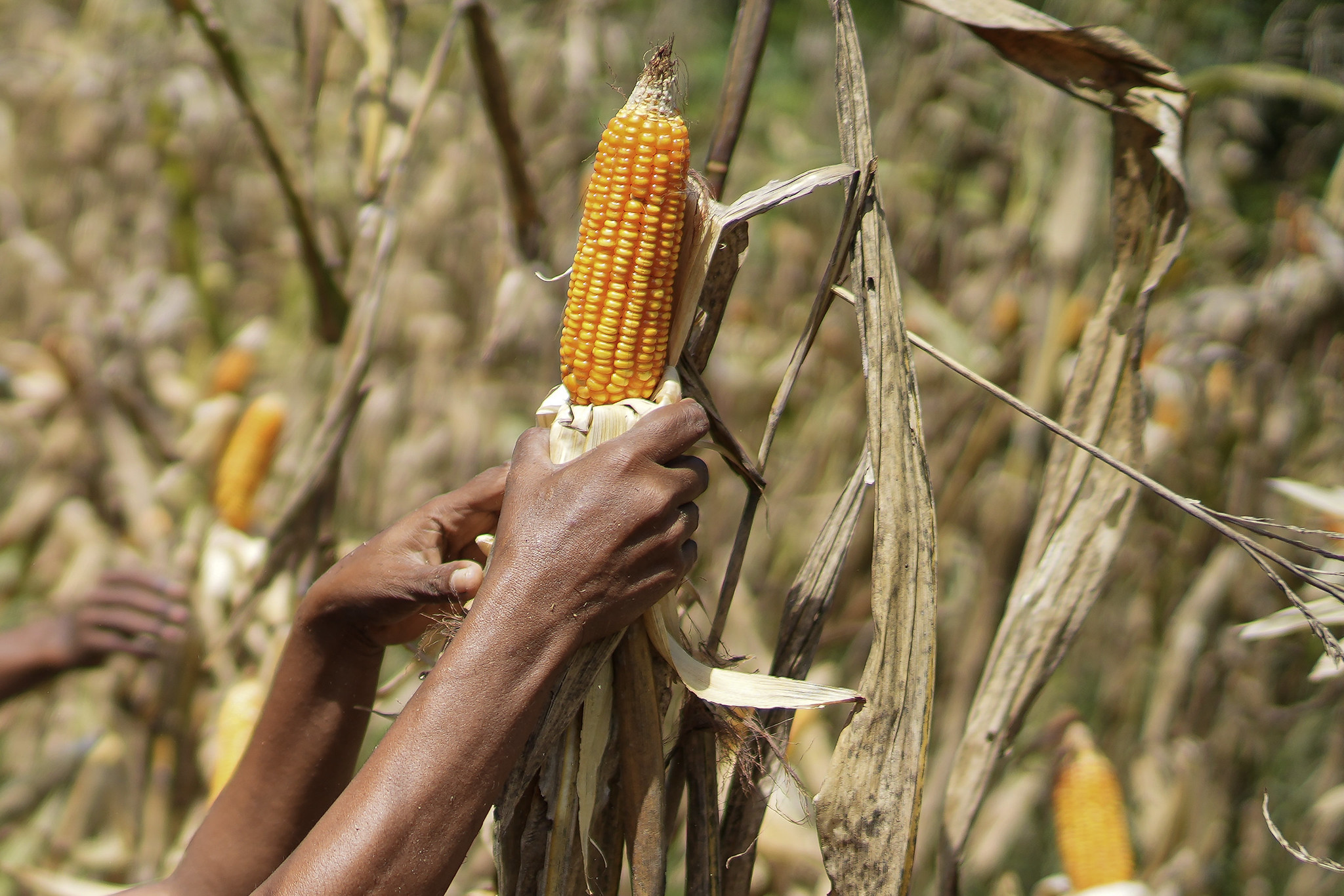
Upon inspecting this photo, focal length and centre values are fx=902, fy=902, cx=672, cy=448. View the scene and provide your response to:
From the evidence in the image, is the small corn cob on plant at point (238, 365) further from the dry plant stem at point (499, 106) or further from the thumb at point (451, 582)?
the thumb at point (451, 582)

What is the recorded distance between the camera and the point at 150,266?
17.8ft

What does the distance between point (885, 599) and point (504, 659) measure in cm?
65

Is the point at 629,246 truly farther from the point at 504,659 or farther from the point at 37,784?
the point at 37,784

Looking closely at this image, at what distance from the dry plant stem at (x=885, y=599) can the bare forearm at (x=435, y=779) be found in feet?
1.87

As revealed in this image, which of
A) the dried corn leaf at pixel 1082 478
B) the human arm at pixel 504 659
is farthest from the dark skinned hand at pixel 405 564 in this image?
the dried corn leaf at pixel 1082 478

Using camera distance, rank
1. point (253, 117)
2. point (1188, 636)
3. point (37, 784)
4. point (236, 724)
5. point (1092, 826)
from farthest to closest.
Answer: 1. point (1188, 636)
2. point (37, 784)
3. point (253, 117)
4. point (236, 724)
5. point (1092, 826)

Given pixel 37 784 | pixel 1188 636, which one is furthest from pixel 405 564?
pixel 1188 636

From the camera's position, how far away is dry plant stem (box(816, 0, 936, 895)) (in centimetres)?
150

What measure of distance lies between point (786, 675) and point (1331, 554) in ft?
2.92

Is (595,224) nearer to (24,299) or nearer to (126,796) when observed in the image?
(126,796)

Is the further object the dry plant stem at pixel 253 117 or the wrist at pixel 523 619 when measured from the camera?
the dry plant stem at pixel 253 117

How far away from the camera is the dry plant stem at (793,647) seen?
1633 mm

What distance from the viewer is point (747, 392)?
4.61 meters

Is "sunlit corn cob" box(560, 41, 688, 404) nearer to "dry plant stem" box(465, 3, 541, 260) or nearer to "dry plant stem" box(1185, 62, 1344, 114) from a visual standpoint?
"dry plant stem" box(465, 3, 541, 260)
